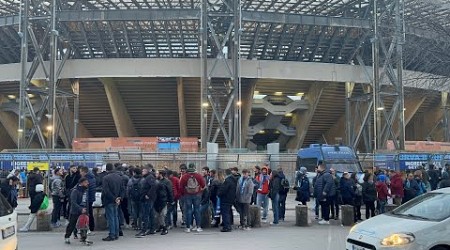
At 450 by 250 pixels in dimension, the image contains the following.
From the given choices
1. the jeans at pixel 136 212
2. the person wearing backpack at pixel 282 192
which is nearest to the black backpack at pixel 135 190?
the jeans at pixel 136 212

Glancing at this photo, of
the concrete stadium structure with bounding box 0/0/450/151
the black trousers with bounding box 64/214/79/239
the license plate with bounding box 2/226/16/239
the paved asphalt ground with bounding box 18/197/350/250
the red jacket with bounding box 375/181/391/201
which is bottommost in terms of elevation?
the paved asphalt ground with bounding box 18/197/350/250

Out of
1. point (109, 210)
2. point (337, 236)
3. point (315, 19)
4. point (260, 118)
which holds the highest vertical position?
point (315, 19)

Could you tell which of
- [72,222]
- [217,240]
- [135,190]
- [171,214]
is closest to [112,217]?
[72,222]

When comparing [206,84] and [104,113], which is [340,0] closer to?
[206,84]

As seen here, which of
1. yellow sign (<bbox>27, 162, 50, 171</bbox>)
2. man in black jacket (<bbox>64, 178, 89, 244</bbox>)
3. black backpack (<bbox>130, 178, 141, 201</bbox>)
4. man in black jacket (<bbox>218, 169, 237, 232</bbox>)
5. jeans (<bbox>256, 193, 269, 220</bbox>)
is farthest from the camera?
yellow sign (<bbox>27, 162, 50, 171</bbox>)

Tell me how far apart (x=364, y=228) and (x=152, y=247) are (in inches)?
171

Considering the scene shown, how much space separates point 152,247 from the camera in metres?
9.06

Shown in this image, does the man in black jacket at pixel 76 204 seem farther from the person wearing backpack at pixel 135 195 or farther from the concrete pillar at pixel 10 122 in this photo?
the concrete pillar at pixel 10 122

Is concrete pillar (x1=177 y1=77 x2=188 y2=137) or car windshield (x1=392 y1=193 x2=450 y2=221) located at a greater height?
concrete pillar (x1=177 y1=77 x2=188 y2=137)

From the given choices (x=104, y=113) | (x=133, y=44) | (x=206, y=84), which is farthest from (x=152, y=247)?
(x=104, y=113)

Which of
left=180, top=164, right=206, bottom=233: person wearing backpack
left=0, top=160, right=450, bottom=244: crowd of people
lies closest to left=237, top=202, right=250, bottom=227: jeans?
left=0, top=160, right=450, bottom=244: crowd of people

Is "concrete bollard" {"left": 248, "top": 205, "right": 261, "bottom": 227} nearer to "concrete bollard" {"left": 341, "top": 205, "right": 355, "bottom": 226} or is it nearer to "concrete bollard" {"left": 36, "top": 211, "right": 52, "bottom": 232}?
"concrete bollard" {"left": 341, "top": 205, "right": 355, "bottom": 226}

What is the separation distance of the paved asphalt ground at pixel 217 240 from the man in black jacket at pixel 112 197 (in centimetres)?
28

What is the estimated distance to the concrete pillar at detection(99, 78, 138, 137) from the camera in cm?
3306
